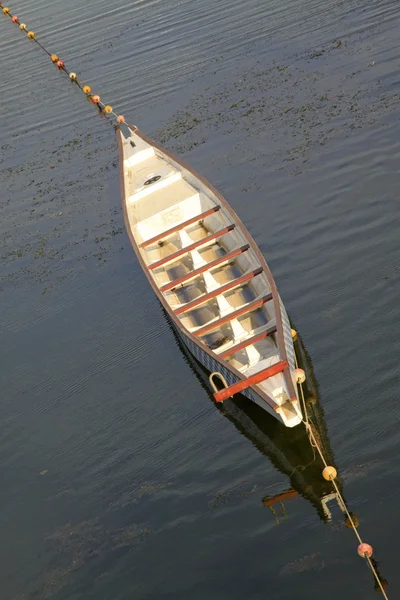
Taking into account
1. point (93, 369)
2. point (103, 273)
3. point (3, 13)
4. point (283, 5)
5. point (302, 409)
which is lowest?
point (302, 409)

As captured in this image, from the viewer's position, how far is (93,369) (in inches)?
827

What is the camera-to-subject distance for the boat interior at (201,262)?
59.9ft

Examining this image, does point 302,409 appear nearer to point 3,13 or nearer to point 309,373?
point 309,373

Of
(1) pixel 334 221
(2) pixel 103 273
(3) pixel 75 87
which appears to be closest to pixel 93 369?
(2) pixel 103 273

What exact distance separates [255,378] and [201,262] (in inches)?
229

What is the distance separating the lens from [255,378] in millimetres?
16359

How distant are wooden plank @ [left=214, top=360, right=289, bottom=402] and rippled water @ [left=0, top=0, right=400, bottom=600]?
143 centimetres

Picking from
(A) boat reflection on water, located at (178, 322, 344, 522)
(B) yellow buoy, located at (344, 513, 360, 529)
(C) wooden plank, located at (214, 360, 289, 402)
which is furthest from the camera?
(C) wooden plank, located at (214, 360, 289, 402)

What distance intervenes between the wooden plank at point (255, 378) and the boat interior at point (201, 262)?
166 mm

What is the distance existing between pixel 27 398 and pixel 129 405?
2965 millimetres

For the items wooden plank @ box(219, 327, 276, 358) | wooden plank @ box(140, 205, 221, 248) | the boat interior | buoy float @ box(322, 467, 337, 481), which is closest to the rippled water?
buoy float @ box(322, 467, 337, 481)

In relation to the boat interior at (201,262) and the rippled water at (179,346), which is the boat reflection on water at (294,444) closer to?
the rippled water at (179,346)

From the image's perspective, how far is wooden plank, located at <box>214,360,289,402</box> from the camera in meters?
16.3

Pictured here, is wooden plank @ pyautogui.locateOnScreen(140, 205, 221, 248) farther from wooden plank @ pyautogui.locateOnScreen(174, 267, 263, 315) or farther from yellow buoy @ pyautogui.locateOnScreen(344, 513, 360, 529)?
yellow buoy @ pyautogui.locateOnScreen(344, 513, 360, 529)
